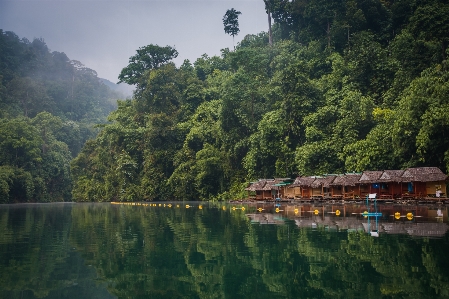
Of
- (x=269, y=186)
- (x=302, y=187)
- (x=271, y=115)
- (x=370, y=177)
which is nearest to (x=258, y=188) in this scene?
(x=269, y=186)

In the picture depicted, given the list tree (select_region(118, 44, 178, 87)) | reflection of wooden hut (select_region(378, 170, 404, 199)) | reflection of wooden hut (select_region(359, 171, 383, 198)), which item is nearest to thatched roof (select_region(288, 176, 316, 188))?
reflection of wooden hut (select_region(359, 171, 383, 198))

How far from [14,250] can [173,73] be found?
54.8 m

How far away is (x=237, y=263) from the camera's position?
13.0 m

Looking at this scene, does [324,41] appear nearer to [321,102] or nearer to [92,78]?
[321,102]

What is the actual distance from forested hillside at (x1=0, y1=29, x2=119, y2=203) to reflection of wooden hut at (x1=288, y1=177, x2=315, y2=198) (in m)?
45.3

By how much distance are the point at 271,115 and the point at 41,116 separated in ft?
184

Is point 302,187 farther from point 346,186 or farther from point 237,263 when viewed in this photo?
point 237,263

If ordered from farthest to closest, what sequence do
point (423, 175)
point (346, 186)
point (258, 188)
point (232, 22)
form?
point (232, 22) → point (258, 188) → point (346, 186) → point (423, 175)

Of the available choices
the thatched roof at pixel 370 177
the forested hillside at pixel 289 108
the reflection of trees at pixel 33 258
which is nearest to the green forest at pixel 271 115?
the forested hillside at pixel 289 108

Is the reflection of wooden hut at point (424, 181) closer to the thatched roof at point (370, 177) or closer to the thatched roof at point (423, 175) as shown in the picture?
the thatched roof at point (423, 175)

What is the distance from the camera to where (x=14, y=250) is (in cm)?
1625

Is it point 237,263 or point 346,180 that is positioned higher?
point 346,180

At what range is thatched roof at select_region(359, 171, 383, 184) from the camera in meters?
35.7

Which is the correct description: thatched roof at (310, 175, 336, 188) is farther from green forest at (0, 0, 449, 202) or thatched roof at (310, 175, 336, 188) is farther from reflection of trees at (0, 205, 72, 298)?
reflection of trees at (0, 205, 72, 298)
